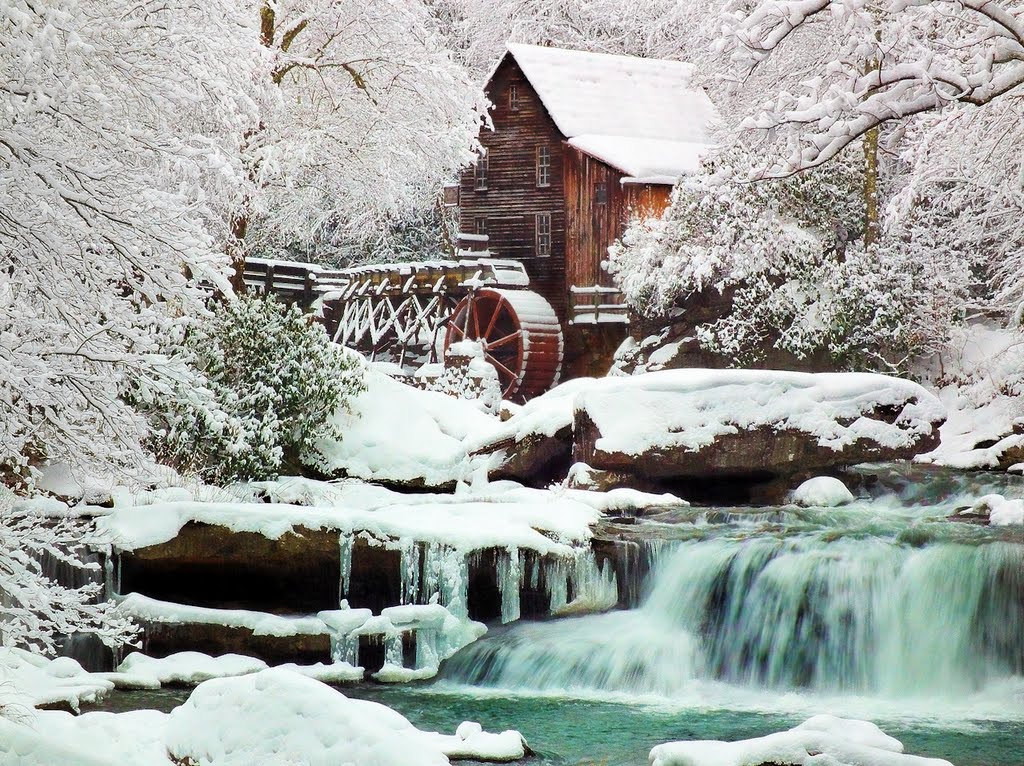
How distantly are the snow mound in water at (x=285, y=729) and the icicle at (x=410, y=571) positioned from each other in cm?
450

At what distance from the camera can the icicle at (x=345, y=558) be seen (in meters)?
11.6

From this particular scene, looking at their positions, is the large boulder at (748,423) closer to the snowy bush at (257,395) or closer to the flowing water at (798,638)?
the flowing water at (798,638)

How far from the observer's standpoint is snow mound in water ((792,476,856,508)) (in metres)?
15.0

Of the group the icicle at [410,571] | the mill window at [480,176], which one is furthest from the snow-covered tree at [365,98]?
the mill window at [480,176]

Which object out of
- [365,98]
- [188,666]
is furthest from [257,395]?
[365,98]

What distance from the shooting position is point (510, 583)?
11.8 metres

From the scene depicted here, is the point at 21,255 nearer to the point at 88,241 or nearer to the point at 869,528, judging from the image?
the point at 88,241

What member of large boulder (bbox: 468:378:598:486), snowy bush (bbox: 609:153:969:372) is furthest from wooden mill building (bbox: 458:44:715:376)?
large boulder (bbox: 468:378:598:486)

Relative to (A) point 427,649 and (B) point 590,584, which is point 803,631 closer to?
(B) point 590,584

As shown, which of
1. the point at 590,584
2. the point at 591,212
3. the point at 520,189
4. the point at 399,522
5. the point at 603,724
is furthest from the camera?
the point at 520,189

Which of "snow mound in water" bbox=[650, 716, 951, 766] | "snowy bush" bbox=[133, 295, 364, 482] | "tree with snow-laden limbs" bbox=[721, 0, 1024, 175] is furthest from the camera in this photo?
"snowy bush" bbox=[133, 295, 364, 482]

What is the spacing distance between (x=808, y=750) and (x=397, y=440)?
982 cm

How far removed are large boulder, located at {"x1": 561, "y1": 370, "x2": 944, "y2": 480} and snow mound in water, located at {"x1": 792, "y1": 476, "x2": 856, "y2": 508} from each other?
0.24m

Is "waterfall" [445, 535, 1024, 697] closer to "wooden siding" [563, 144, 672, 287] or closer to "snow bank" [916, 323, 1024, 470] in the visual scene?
"snow bank" [916, 323, 1024, 470]
